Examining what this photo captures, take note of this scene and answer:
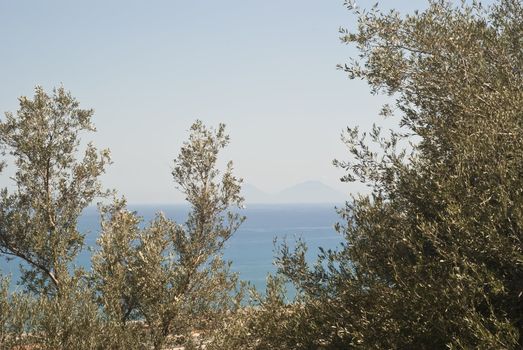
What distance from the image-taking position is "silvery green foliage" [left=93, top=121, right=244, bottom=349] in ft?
50.5

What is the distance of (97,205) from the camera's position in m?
21.5

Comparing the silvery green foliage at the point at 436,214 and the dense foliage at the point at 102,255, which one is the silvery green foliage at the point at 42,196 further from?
the silvery green foliage at the point at 436,214

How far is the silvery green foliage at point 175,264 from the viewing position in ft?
50.5

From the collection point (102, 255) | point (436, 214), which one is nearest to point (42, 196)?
point (102, 255)

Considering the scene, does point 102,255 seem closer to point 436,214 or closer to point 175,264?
point 175,264

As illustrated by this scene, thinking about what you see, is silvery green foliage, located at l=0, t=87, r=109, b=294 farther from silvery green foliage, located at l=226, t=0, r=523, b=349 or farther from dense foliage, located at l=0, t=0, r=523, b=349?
silvery green foliage, located at l=226, t=0, r=523, b=349

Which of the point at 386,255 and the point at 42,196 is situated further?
the point at 42,196

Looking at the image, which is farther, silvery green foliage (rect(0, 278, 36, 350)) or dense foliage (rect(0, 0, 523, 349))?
silvery green foliage (rect(0, 278, 36, 350))

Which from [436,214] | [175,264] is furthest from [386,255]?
[175,264]

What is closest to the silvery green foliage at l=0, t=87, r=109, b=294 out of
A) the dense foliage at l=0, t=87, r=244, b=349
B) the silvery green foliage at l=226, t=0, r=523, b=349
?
the dense foliage at l=0, t=87, r=244, b=349

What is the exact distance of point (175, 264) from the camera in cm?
1659

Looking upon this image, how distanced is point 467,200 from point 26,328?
39.1 ft

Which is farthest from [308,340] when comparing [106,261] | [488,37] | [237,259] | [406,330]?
[237,259]

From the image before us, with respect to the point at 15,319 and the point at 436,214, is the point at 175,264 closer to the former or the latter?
the point at 15,319
